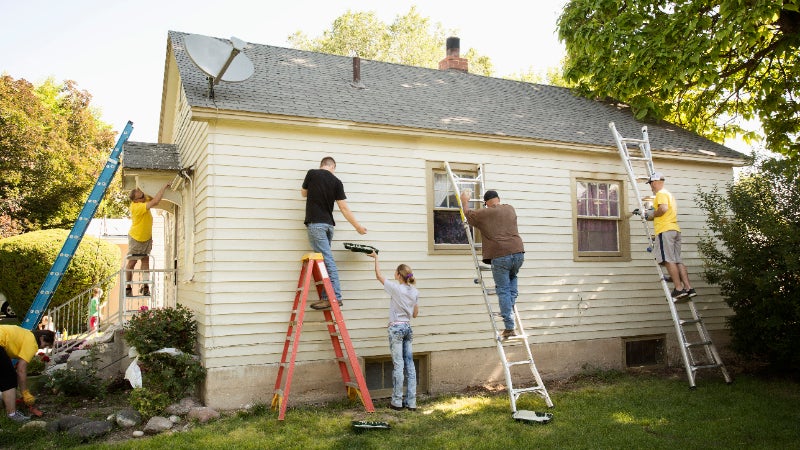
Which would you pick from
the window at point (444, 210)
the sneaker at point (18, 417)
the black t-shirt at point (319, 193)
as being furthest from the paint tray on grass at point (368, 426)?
the sneaker at point (18, 417)

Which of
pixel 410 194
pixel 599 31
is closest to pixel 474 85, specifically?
pixel 599 31

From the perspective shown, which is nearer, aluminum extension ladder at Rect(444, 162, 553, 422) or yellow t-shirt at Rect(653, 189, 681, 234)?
aluminum extension ladder at Rect(444, 162, 553, 422)

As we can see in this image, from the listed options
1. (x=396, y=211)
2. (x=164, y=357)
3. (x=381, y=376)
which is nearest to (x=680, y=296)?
(x=396, y=211)

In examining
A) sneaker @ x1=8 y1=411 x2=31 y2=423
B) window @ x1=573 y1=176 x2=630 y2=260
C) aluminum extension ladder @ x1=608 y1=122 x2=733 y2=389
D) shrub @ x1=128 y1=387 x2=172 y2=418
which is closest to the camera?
shrub @ x1=128 y1=387 x2=172 y2=418

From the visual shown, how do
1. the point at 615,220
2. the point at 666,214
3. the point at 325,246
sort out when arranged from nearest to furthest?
1. the point at 325,246
2. the point at 666,214
3. the point at 615,220

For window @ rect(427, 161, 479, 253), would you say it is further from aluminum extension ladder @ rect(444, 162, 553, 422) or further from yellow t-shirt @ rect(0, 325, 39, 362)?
yellow t-shirt @ rect(0, 325, 39, 362)

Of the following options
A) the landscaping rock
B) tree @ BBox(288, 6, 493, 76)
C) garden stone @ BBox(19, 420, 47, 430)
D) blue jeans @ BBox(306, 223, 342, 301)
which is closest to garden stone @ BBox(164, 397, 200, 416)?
the landscaping rock

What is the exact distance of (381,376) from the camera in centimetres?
861

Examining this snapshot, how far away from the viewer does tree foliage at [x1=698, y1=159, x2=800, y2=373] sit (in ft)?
28.9

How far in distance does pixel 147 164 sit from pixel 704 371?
31.8 feet

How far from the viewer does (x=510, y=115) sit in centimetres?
1063

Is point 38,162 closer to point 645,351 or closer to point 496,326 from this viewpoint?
point 496,326

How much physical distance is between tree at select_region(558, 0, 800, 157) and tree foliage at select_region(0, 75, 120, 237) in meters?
24.2

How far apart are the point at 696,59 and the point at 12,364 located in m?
12.3
